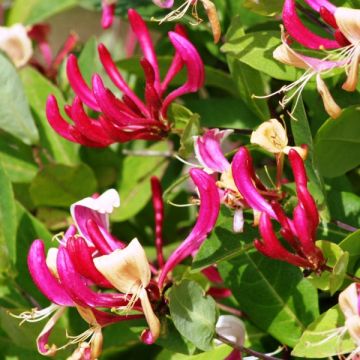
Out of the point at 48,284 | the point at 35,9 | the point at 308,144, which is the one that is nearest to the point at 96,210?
the point at 48,284

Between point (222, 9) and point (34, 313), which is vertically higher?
point (222, 9)

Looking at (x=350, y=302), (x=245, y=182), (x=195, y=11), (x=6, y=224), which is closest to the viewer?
(x=350, y=302)

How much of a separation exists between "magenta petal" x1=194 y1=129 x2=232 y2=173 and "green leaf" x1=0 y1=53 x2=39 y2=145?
1.10 ft

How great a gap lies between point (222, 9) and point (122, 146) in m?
0.25

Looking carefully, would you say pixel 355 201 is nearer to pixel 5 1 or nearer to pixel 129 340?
pixel 129 340

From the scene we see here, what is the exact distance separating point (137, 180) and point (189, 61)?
30 cm

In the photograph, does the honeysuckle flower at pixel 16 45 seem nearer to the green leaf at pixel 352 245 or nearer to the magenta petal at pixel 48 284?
the magenta petal at pixel 48 284

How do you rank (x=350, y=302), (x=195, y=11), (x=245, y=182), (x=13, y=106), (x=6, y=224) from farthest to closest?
(x=13, y=106) < (x=6, y=224) < (x=195, y=11) < (x=245, y=182) < (x=350, y=302)

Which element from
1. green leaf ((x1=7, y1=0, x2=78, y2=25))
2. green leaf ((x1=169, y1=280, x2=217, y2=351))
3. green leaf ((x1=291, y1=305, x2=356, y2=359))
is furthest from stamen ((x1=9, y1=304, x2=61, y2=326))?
green leaf ((x1=7, y1=0, x2=78, y2=25))

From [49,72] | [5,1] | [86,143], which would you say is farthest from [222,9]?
[5,1]

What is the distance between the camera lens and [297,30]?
0.74 meters

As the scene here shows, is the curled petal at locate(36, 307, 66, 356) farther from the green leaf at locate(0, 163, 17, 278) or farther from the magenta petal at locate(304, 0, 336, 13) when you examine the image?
the magenta petal at locate(304, 0, 336, 13)

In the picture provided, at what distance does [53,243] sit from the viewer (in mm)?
1004

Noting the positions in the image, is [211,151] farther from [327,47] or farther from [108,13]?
[108,13]
